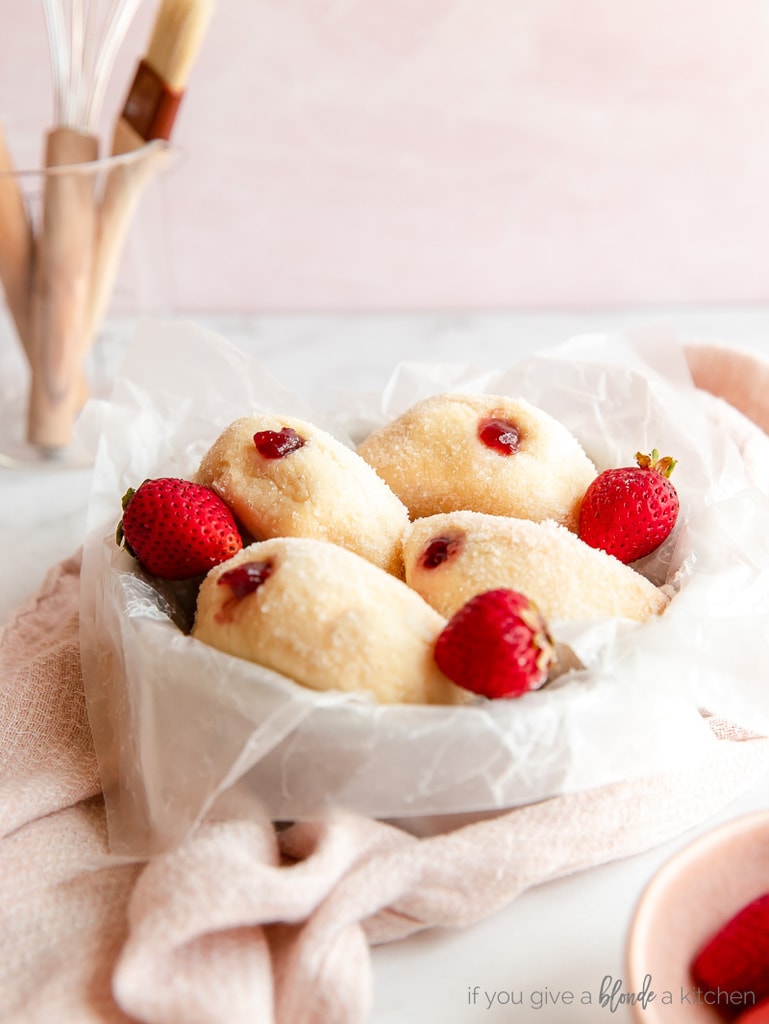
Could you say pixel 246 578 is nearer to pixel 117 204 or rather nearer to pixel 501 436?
pixel 501 436

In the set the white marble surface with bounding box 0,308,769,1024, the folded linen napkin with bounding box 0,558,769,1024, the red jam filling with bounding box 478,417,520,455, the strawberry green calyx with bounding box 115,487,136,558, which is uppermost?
the red jam filling with bounding box 478,417,520,455

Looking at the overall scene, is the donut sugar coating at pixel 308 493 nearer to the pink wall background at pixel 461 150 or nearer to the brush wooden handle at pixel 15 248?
the brush wooden handle at pixel 15 248

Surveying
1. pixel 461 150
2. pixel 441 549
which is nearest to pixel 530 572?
pixel 441 549

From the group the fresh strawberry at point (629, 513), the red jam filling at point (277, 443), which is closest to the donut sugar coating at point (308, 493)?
the red jam filling at point (277, 443)

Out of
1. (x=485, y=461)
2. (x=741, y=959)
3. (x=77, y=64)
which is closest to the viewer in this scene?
(x=741, y=959)

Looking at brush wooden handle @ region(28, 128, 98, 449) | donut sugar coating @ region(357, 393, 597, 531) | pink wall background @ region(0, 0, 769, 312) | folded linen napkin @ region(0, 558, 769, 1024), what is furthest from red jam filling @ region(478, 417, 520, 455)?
pink wall background @ region(0, 0, 769, 312)

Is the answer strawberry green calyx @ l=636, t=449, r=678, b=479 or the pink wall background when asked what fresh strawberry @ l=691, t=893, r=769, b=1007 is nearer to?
strawberry green calyx @ l=636, t=449, r=678, b=479
